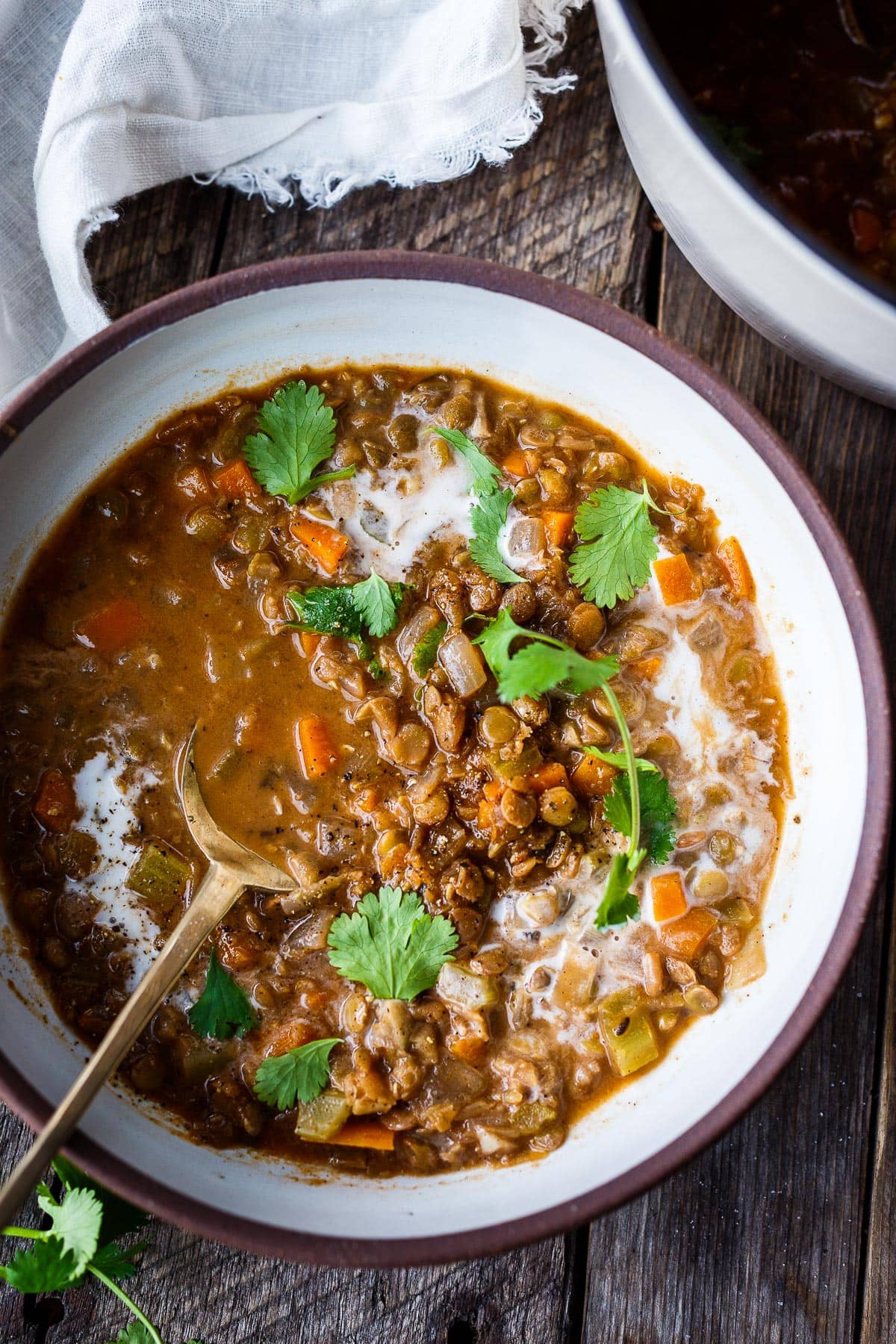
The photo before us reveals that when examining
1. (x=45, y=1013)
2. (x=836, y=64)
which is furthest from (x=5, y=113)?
(x=45, y=1013)

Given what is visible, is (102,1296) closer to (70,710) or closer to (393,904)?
(393,904)

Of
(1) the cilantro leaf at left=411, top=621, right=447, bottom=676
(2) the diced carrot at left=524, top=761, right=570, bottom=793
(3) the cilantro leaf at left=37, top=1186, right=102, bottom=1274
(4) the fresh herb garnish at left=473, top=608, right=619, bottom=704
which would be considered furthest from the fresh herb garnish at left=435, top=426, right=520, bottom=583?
(3) the cilantro leaf at left=37, top=1186, right=102, bottom=1274

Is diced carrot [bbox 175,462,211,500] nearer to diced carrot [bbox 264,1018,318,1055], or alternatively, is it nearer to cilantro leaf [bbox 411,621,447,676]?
cilantro leaf [bbox 411,621,447,676]

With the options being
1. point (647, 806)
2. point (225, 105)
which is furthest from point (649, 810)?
point (225, 105)

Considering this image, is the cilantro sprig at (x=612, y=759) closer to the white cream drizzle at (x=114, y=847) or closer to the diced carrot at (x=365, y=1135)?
the diced carrot at (x=365, y=1135)

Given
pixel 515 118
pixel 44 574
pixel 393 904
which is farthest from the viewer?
pixel 515 118

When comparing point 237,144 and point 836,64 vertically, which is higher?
point 237,144

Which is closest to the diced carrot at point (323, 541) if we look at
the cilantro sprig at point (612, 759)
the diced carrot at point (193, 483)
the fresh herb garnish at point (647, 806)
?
the diced carrot at point (193, 483)
